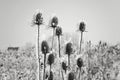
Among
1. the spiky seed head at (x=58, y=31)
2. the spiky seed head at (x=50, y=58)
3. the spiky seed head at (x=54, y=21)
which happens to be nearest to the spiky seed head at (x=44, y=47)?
the spiky seed head at (x=50, y=58)

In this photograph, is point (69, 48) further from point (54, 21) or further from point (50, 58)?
point (54, 21)

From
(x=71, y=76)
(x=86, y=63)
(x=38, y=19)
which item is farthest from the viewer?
(x=86, y=63)

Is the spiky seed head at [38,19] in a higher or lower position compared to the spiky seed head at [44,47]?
higher

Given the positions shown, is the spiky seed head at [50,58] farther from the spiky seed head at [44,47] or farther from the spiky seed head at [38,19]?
the spiky seed head at [38,19]

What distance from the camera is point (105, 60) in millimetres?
7328

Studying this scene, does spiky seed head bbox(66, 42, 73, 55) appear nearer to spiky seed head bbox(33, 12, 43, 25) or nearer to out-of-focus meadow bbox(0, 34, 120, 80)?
spiky seed head bbox(33, 12, 43, 25)

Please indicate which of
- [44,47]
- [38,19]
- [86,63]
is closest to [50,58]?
[44,47]

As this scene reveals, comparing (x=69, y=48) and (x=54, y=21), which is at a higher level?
(x=54, y=21)

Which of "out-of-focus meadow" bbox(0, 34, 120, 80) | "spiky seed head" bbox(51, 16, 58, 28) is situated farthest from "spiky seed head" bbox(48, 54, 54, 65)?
"out-of-focus meadow" bbox(0, 34, 120, 80)

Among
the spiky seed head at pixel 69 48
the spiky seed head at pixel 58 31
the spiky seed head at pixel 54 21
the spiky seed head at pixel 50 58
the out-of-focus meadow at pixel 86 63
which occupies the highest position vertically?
the spiky seed head at pixel 54 21

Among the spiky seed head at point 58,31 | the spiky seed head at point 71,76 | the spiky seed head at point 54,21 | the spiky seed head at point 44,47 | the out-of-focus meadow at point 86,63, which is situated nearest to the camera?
the spiky seed head at point 71,76

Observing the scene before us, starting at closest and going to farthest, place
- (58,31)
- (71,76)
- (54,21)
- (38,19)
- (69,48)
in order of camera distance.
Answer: (71,76) < (69,48) < (38,19) < (54,21) < (58,31)

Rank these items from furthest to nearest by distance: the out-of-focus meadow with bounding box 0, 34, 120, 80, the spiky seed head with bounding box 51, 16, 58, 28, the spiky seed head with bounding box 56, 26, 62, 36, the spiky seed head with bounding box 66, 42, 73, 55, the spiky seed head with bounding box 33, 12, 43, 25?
the out-of-focus meadow with bounding box 0, 34, 120, 80 < the spiky seed head with bounding box 56, 26, 62, 36 < the spiky seed head with bounding box 51, 16, 58, 28 < the spiky seed head with bounding box 33, 12, 43, 25 < the spiky seed head with bounding box 66, 42, 73, 55

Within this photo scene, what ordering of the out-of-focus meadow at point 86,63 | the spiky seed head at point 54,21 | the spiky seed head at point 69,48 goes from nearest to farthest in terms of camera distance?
the spiky seed head at point 69,48, the spiky seed head at point 54,21, the out-of-focus meadow at point 86,63
